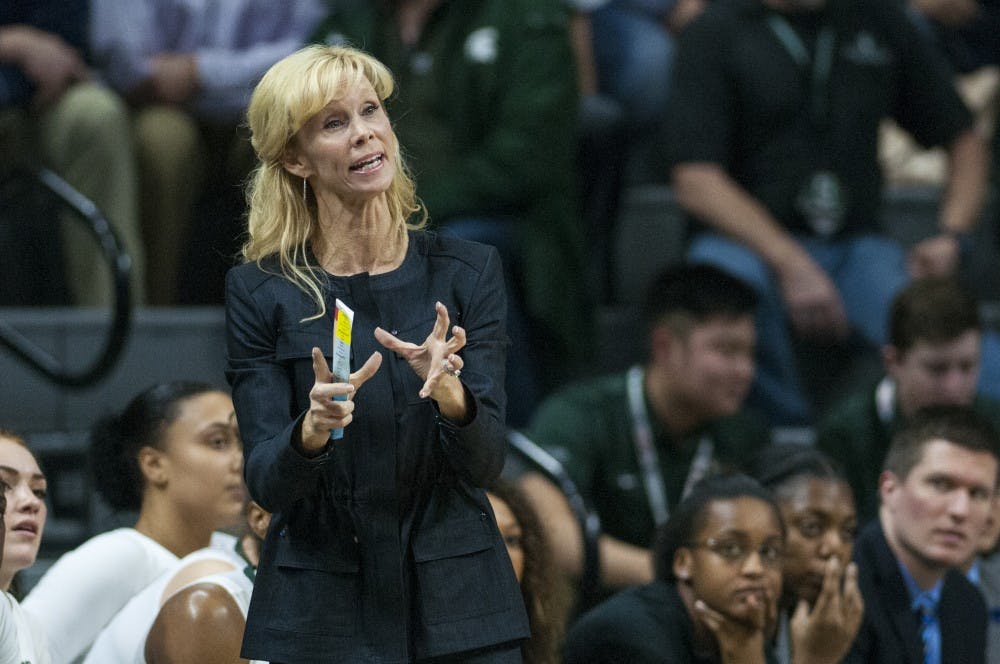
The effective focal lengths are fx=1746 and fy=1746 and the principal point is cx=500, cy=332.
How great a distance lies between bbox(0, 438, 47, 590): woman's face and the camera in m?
3.09

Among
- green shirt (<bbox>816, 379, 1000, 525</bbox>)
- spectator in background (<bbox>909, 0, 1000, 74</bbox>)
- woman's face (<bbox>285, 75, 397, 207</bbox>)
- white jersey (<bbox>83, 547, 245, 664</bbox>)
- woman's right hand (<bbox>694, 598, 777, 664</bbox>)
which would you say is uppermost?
spectator in background (<bbox>909, 0, 1000, 74</bbox>)

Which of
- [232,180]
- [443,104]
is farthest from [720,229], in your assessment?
[232,180]

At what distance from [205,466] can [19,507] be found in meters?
0.70

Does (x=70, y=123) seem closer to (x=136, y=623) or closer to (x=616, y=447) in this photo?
(x=616, y=447)

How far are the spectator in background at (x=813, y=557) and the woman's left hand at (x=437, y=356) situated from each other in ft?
5.49

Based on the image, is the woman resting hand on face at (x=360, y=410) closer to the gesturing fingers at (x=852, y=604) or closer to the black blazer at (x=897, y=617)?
the gesturing fingers at (x=852, y=604)

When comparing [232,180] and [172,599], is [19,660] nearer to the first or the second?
[172,599]

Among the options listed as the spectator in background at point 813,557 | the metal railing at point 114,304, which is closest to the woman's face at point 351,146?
the spectator in background at point 813,557

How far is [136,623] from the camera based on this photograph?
332 centimetres

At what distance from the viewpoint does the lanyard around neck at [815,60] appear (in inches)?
224

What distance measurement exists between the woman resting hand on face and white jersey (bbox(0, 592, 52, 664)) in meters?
0.53

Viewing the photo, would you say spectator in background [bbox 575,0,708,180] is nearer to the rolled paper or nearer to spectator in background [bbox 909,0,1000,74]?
spectator in background [bbox 909,0,1000,74]

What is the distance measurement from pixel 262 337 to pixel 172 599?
87 cm

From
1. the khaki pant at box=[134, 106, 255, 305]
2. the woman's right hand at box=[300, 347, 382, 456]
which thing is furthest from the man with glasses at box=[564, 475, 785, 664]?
the khaki pant at box=[134, 106, 255, 305]
